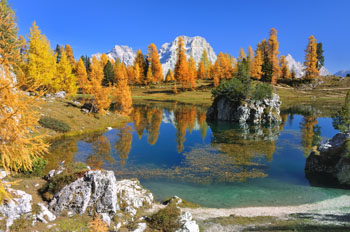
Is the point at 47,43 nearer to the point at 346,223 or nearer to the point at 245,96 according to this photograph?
the point at 245,96

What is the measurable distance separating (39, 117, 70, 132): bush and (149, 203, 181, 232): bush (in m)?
39.2

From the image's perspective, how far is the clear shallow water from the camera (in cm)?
2758

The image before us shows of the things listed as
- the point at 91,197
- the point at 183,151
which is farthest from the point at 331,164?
the point at 91,197

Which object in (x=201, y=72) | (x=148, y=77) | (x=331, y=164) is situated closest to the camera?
(x=331, y=164)

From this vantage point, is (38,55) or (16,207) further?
(38,55)

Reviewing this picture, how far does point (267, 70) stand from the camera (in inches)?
5443

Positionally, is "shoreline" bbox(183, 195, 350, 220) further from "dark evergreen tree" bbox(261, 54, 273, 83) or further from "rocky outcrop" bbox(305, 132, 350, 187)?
"dark evergreen tree" bbox(261, 54, 273, 83)

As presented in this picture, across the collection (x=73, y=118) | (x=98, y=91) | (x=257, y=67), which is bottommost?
(x=73, y=118)

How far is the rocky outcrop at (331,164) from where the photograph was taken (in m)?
31.2

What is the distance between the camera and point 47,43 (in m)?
64.6

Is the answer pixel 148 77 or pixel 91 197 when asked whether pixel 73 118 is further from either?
pixel 148 77

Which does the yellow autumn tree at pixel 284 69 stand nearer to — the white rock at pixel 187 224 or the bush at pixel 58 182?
the white rock at pixel 187 224

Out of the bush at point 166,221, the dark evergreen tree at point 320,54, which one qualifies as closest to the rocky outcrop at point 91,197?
the bush at point 166,221

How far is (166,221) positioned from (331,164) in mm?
28791
